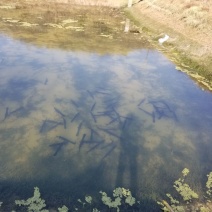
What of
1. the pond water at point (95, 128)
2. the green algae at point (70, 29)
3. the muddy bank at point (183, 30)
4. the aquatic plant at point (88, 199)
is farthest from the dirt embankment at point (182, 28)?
the aquatic plant at point (88, 199)

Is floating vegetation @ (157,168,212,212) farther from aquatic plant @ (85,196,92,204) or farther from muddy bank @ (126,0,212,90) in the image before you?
muddy bank @ (126,0,212,90)

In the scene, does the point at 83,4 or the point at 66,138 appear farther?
the point at 83,4

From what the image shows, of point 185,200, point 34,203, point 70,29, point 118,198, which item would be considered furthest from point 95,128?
point 70,29

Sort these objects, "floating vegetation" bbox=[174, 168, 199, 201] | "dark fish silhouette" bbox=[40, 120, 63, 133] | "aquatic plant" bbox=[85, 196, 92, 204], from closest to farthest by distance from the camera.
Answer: "aquatic plant" bbox=[85, 196, 92, 204] → "floating vegetation" bbox=[174, 168, 199, 201] → "dark fish silhouette" bbox=[40, 120, 63, 133]

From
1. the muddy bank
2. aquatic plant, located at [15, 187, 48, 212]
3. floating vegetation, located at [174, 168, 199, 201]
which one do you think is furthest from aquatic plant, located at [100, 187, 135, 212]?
the muddy bank

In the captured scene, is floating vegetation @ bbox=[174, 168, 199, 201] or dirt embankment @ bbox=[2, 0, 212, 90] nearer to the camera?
floating vegetation @ bbox=[174, 168, 199, 201]

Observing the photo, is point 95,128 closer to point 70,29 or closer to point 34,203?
point 34,203

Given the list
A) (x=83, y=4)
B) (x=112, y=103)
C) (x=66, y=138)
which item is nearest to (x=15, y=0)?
(x=83, y=4)

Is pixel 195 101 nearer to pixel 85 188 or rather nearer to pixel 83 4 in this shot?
pixel 85 188
